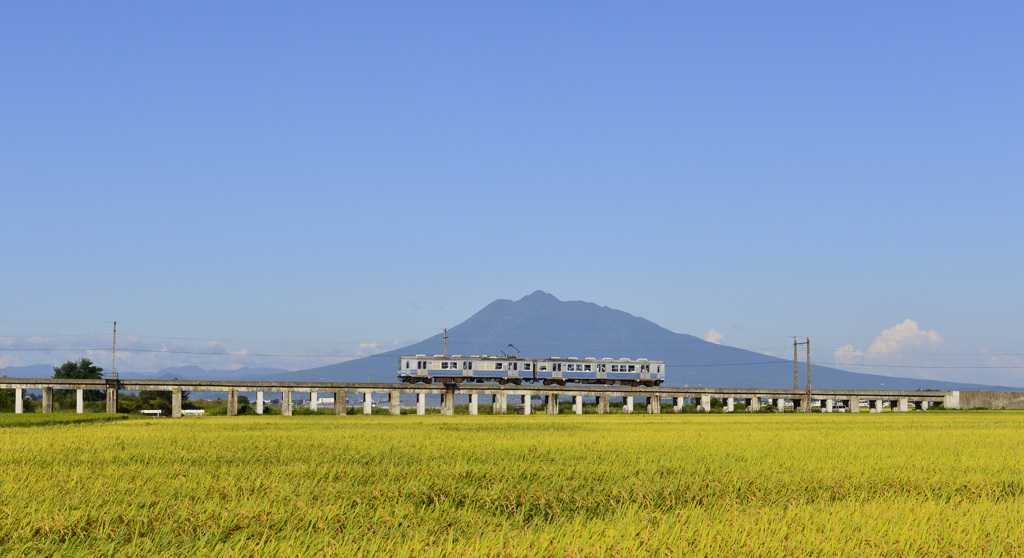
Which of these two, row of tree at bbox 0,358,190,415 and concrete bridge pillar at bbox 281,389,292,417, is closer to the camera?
concrete bridge pillar at bbox 281,389,292,417

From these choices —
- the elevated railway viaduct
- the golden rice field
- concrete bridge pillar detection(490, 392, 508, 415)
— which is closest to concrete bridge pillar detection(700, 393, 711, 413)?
the elevated railway viaduct

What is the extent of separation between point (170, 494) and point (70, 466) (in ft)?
21.6

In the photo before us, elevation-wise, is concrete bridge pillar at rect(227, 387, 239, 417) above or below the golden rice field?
below

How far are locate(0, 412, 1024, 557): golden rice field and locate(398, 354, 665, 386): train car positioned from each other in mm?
71070

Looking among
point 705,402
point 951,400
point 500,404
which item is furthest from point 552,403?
point 951,400

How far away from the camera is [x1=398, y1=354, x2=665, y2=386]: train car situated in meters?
96.9

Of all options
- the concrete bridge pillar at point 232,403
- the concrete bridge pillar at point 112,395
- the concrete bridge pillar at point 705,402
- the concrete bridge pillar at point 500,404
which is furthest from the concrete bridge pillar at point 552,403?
the concrete bridge pillar at point 112,395

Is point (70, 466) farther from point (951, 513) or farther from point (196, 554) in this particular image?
point (951, 513)

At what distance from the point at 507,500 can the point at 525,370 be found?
86019 millimetres

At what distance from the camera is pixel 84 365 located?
176750mm

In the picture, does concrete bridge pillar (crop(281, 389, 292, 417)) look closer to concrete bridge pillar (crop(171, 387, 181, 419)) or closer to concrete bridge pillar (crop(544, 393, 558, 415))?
concrete bridge pillar (crop(171, 387, 181, 419))

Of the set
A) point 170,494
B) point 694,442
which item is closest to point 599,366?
point 694,442

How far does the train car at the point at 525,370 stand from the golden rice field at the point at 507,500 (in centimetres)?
7107

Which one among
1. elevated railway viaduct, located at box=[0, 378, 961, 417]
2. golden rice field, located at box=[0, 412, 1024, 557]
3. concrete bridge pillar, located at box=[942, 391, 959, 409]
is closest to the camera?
golden rice field, located at box=[0, 412, 1024, 557]
